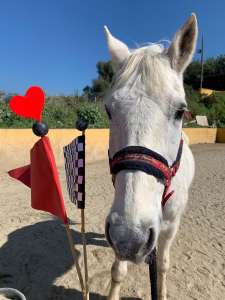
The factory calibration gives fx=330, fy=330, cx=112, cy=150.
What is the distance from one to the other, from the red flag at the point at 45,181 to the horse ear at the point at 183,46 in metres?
1.15

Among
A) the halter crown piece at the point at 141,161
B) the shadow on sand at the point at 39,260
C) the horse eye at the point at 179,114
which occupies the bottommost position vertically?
the shadow on sand at the point at 39,260

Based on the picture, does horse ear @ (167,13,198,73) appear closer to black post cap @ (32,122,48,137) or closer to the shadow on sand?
black post cap @ (32,122,48,137)

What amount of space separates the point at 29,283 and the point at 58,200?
1.53 meters

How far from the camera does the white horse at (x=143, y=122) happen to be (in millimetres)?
1764

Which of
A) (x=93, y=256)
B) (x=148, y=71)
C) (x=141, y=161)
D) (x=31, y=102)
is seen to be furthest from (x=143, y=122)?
(x=93, y=256)

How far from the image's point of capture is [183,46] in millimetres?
2309

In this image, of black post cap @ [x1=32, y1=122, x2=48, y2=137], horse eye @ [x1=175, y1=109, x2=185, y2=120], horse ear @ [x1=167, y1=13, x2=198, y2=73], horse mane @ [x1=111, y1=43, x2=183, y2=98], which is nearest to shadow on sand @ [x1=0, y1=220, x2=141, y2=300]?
black post cap @ [x1=32, y1=122, x2=48, y2=137]

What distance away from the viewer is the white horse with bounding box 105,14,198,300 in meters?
1.76

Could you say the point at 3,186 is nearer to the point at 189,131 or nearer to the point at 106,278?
the point at 106,278

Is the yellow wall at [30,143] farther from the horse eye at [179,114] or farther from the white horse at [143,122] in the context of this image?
the horse eye at [179,114]

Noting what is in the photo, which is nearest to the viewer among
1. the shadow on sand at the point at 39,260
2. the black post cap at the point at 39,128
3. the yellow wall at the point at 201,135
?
the black post cap at the point at 39,128

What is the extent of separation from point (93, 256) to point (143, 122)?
9.41 feet

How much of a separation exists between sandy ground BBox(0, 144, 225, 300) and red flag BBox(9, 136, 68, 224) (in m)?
1.27

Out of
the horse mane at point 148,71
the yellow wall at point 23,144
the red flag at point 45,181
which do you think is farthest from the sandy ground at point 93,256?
the yellow wall at point 23,144
